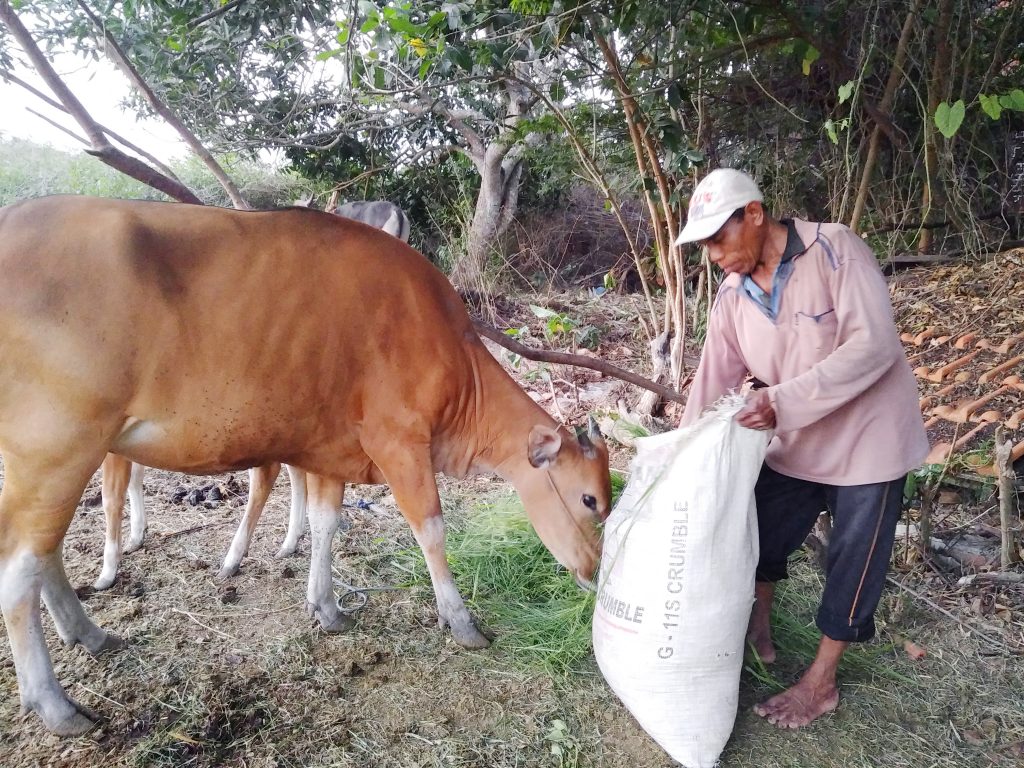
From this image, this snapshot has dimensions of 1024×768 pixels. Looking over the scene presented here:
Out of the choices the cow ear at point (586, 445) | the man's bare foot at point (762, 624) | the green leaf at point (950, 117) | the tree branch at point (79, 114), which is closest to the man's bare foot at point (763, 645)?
the man's bare foot at point (762, 624)

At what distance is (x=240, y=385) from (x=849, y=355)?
2253mm

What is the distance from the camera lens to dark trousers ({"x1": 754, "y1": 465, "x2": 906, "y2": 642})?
2.50 metres

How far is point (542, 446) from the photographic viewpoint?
3.28 meters

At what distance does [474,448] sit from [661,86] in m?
2.46

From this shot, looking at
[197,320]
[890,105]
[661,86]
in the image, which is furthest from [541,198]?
[197,320]

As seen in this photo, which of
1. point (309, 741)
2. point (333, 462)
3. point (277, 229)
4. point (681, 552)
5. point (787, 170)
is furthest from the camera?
Answer: point (787, 170)

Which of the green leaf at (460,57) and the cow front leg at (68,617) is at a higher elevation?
the green leaf at (460,57)

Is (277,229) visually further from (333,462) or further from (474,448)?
(474,448)

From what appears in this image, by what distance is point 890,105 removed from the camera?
5.57m

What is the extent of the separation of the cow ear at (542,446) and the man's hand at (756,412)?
105 cm

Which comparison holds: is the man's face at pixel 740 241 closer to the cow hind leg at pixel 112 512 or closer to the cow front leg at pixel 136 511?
the cow hind leg at pixel 112 512

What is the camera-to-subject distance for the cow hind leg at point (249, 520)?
3904mm

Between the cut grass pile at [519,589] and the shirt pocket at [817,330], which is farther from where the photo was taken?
the cut grass pile at [519,589]

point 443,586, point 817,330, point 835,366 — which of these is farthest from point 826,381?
point 443,586
